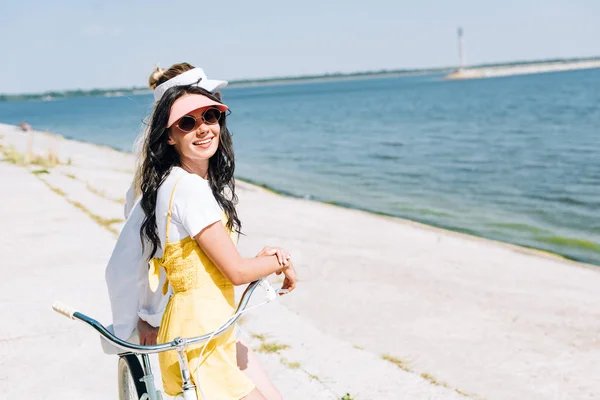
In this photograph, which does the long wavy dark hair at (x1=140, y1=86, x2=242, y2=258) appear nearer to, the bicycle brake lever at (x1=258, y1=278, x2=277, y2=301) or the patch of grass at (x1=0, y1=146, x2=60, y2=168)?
the bicycle brake lever at (x1=258, y1=278, x2=277, y2=301)

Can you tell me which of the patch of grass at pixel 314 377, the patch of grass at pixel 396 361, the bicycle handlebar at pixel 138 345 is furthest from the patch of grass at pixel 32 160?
the bicycle handlebar at pixel 138 345

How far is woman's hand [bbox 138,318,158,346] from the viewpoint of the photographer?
252 cm

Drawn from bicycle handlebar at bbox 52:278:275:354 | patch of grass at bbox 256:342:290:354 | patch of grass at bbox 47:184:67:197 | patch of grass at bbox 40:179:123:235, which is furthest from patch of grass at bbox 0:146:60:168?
bicycle handlebar at bbox 52:278:275:354

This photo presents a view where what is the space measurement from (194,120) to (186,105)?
6cm

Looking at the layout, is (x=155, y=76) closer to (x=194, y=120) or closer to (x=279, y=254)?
(x=194, y=120)

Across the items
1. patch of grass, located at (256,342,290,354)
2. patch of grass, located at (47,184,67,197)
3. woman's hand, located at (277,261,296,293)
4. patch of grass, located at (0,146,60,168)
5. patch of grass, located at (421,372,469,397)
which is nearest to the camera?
woman's hand, located at (277,261,296,293)

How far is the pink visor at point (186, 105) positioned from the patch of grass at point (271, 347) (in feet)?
9.44

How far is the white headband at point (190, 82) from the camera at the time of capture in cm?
234

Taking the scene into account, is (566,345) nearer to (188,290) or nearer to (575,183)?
(188,290)

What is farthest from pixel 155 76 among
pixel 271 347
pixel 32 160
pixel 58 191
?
pixel 32 160

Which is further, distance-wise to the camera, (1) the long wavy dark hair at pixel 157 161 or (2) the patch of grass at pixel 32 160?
(2) the patch of grass at pixel 32 160

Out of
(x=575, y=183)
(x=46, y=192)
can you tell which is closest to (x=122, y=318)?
(x=46, y=192)

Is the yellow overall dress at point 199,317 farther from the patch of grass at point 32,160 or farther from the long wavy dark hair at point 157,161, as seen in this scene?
the patch of grass at point 32,160

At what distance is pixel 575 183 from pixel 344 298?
12.8 meters
